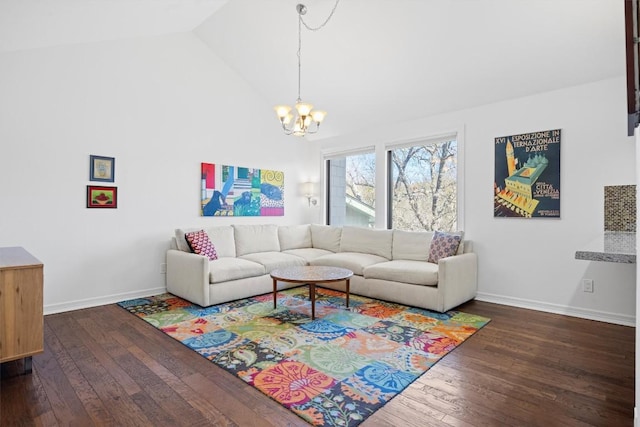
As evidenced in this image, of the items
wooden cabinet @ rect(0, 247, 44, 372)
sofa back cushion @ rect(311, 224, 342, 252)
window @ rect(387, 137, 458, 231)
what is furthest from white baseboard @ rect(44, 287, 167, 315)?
window @ rect(387, 137, 458, 231)

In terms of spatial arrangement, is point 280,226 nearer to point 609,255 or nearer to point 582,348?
point 582,348

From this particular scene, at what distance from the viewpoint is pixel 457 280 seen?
367 cm

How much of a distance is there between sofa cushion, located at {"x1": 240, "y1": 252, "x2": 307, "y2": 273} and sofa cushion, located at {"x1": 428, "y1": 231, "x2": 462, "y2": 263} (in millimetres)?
1668

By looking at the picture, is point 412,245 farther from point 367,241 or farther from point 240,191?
point 240,191

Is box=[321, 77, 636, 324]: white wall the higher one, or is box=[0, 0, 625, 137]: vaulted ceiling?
box=[0, 0, 625, 137]: vaulted ceiling

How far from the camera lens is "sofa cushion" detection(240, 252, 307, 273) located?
4.35 m

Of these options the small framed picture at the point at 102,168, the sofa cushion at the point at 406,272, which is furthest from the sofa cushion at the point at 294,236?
the small framed picture at the point at 102,168

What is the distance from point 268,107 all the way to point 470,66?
10.1 ft

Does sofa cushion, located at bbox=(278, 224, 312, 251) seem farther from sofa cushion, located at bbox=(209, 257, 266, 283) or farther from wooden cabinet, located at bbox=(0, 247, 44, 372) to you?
wooden cabinet, located at bbox=(0, 247, 44, 372)

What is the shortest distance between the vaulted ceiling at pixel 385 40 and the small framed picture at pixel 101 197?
1.48 m

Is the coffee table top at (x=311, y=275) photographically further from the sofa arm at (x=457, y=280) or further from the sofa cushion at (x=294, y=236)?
the sofa cushion at (x=294, y=236)

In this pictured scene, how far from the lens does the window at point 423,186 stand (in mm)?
4582

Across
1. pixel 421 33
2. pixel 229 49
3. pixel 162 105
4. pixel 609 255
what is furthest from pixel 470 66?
pixel 162 105

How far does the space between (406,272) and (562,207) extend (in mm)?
1718
